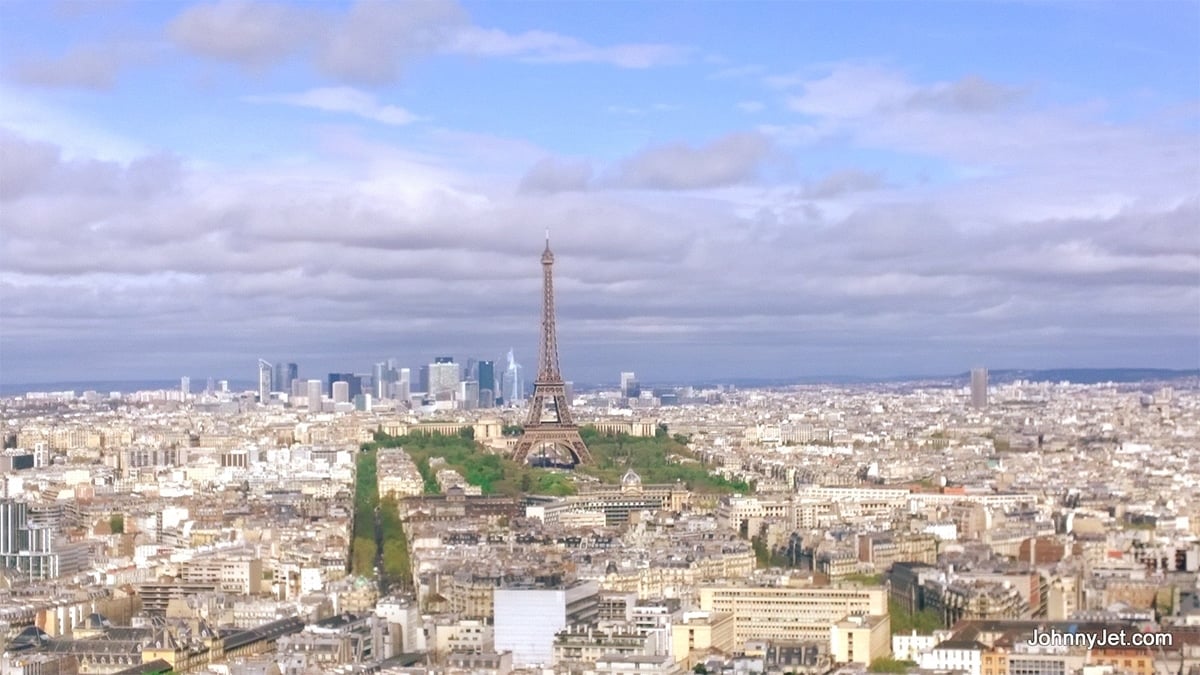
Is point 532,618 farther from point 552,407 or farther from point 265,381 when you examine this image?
point 265,381

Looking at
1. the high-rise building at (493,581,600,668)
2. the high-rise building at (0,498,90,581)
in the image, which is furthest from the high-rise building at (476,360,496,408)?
the high-rise building at (493,581,600,668)

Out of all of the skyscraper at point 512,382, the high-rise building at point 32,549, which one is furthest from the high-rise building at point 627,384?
the high-rise building at point 32,549

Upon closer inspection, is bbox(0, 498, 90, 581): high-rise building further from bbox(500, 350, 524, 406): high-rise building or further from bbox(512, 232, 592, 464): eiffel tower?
bbox(500, 350, 524, 406): high-rise building

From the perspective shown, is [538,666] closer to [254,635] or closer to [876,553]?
[254,635]

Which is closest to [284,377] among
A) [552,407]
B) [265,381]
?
[265,381]

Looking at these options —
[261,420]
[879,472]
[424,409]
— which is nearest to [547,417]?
[879,472]
